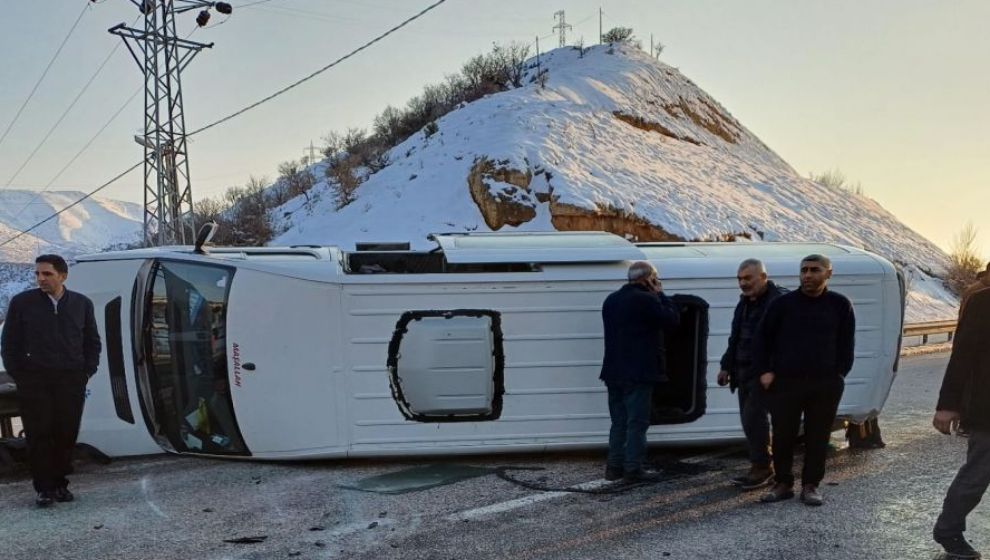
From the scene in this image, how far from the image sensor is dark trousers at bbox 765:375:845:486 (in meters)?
4.39

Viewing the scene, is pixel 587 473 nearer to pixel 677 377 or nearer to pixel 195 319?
pixel 677 377

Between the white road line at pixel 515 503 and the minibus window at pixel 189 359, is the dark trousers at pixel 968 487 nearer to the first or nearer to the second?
the white road line at pixel 515 503

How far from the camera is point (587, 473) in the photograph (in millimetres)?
5277

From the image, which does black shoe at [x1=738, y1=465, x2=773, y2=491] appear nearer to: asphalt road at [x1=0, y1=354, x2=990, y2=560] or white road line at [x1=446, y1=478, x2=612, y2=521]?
asphalt road at [x1=0, y1=354, x2=990, y2=560]

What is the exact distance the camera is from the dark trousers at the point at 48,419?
4.66 meters

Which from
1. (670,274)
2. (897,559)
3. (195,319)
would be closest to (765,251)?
(670,274)

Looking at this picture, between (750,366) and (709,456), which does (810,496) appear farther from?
(709,456)

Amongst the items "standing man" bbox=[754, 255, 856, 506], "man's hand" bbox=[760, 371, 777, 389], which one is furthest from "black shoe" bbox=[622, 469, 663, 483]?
"man's hand" bbox=[760, 371, 777, 389]

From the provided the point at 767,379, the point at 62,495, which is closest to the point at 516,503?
the point at 767,379

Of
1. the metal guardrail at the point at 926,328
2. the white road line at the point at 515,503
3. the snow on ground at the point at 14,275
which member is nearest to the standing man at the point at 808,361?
the white road line at the point at 515,503

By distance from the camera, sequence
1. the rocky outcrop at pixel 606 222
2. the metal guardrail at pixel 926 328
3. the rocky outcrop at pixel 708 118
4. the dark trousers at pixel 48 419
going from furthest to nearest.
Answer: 1. the rocky outcrop at pixel 708 118
2. the rocky outcrop at pixel 606 222
3. the metal guardrail at pixel 926 328
4. the dark trousers at pixel 48 419

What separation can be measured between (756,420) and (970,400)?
4.92ft

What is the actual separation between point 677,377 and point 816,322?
6.35 feet

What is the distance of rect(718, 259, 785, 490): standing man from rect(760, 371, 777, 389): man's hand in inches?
7.7
